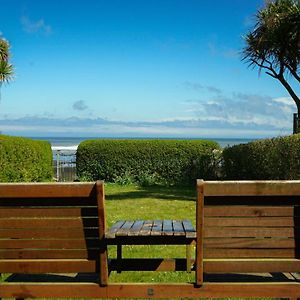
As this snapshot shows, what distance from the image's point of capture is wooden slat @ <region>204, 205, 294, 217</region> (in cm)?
304

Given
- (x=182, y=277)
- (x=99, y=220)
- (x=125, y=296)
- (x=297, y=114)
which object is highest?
(x=297, y=114)

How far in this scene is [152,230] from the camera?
10.8 ft

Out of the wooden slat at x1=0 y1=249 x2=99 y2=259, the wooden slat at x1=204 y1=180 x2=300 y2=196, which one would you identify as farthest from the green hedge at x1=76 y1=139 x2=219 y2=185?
the wooden slat at x1=204 y1=180 x2=300 y2=196

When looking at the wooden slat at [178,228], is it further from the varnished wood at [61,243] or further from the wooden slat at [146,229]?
the varnished wood at [61,243]

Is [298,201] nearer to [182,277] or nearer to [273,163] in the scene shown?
[182,277]

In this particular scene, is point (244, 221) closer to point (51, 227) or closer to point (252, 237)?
point (252, 237)

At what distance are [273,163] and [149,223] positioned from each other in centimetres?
875

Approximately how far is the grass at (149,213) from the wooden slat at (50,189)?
78.3 inches

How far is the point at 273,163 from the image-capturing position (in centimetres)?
1187

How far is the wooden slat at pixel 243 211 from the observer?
3035 millimetres

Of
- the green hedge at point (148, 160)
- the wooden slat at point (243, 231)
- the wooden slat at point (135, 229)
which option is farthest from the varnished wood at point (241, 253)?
the green hedge at point (148, 160)

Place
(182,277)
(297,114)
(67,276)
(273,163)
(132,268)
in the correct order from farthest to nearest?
(297,114), (273,163), (182,277), (132,268), (67,276)

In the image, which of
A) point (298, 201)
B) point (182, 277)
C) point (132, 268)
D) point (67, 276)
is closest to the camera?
point (298, 201)

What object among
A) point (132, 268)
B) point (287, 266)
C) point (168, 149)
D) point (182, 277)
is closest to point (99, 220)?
point (132, 268)
